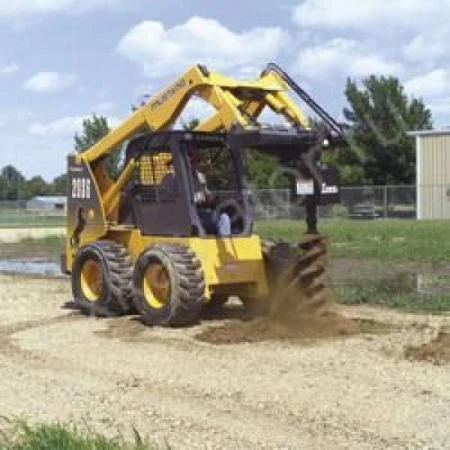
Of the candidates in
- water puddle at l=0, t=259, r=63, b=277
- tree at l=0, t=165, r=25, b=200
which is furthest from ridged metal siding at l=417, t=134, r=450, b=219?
tree at l=0, t=165, r=25, b=200

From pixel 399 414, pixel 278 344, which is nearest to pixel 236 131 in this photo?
pixel 278 344

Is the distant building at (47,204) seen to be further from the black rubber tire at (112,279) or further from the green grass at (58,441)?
the green grass at (58,441)

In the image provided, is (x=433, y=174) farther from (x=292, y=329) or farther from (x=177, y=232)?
(x=292, y=329)

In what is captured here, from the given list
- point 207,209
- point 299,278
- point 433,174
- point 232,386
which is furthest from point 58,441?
point 433,174

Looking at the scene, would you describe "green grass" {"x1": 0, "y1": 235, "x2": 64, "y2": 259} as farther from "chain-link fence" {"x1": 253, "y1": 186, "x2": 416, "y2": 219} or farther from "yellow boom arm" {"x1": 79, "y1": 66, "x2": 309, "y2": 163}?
"yellow boom arm" {"x1": 79, "y1": 66, "x2": 309, "y2": 163}

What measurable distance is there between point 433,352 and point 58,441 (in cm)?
528

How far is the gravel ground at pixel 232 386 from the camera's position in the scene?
7527 millimetres

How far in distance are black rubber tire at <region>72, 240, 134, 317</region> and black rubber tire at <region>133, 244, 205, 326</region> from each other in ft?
3.07

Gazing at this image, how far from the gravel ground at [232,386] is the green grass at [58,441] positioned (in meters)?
0.72

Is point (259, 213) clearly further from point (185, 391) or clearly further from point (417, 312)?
point (185, 391)

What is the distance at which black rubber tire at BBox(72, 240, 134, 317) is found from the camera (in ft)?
46.2

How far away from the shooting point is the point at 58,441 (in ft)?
20.7

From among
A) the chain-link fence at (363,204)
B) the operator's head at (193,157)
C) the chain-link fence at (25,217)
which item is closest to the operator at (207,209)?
the operator's head at (193,157)

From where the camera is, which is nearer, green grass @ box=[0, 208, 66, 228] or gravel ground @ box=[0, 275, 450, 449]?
gravel ground @ box=[0, 275, 450, 449]
